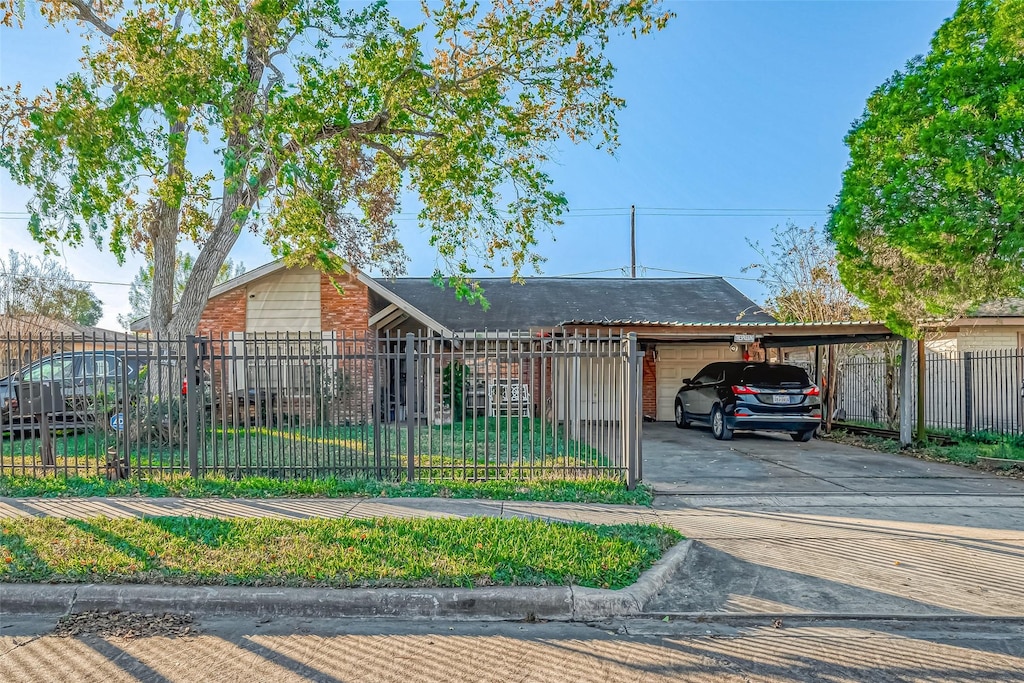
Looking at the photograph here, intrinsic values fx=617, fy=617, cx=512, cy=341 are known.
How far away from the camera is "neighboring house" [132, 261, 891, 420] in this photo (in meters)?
13.1

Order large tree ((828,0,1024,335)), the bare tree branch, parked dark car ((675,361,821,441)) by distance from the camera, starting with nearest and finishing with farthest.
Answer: large tree ((828,0,1024,335)) → the bare tree branch → parked dark car ((675,361,821,441))

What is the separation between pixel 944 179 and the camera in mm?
8562

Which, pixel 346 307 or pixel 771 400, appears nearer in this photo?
pixel 771 400

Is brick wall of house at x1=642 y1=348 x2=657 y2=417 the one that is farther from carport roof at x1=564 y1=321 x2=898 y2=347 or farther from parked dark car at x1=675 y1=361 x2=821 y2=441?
parked dark car at x1=675 y1=361 x2=821 y2=441

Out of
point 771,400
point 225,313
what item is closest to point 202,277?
point 225,313

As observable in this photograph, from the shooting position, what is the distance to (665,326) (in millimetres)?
11930

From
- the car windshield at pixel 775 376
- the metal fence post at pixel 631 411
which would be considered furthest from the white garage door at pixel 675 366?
the metal fence post at pixel 631 411

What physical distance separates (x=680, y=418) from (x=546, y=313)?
4.50 meters

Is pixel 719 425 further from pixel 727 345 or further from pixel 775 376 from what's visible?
pixel 727 345

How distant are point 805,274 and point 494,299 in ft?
27.7

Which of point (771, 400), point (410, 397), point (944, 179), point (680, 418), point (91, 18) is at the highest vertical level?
point (91, 18)

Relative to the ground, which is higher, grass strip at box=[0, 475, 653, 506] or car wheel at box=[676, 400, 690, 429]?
grass strip at box=[0, 475, 653, 506]

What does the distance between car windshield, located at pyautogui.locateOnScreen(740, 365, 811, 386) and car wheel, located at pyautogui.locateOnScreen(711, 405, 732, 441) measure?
1.02 metres

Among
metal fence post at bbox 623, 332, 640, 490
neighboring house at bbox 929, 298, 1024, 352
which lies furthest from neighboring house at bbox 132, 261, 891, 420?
neighboring house at bbox 929, 298, 1024, 352
